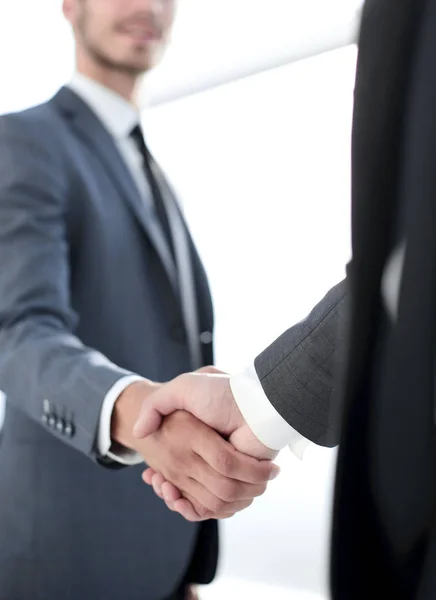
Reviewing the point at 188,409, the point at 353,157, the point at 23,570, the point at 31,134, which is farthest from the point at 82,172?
the point at 353,157

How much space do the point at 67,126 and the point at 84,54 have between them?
0.28 m

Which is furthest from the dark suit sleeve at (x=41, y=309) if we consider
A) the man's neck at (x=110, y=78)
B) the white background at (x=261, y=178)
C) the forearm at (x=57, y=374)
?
the white background at (x=261, y=178)

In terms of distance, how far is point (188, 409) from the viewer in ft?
3.10

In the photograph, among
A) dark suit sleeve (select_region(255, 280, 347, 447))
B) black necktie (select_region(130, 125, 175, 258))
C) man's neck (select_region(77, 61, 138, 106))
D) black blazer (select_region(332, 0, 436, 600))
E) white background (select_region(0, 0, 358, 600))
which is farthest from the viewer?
white background (select_region(0, 0, 358, 600))

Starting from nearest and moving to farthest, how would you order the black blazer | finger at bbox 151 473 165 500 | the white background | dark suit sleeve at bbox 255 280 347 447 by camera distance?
the black blazer → dark suit sleeve at bbox 255 280 347 447 → finger at bbox 151 473 165 500 → the white background

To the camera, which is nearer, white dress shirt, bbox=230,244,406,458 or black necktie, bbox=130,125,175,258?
white dress shirt, bbox=230,244,406,458

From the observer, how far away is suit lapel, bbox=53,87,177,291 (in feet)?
3.86

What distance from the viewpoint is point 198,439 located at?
3.03ft

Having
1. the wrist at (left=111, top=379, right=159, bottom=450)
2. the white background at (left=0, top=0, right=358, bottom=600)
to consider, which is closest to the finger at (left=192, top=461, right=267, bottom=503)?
the wrist at (left=111, top=379, right=159, bottom=450)

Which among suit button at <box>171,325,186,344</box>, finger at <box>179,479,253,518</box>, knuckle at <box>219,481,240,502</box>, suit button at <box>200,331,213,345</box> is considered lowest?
finger at <box>179,479,253,518</box>

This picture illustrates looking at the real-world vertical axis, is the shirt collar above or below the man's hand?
above

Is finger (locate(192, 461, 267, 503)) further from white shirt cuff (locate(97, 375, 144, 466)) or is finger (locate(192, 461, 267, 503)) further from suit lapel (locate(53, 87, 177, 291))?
suit lapel (locate(53, 87, 177, 291))

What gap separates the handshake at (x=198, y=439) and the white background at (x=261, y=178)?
6.48 feet

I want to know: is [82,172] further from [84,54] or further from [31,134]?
[84,54]
